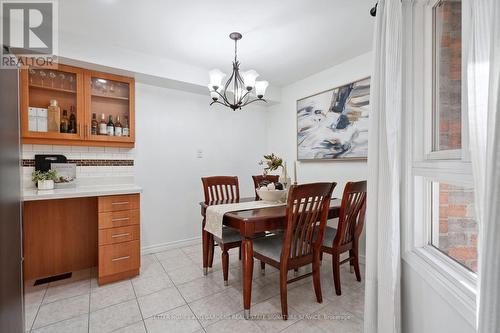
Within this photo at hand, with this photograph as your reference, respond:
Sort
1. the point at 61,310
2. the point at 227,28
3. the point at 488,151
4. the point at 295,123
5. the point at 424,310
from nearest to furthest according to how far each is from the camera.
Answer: the point at 488,151
the point at 424,310
the point at 61,310
the point at 227,28
the point at 295,123

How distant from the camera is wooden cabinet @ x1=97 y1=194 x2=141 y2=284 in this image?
2250mm

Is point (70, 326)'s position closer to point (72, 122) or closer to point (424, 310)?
point (72, 122)

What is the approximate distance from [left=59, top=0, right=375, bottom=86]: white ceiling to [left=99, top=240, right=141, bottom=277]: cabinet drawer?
2.09m

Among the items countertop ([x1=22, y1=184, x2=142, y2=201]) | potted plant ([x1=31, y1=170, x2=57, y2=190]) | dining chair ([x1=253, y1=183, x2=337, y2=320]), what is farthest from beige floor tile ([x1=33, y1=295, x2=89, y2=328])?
dining chair ([x1=253, y1=183, x2=337, y2=320])

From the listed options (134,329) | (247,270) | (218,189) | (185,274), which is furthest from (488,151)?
(185,274)

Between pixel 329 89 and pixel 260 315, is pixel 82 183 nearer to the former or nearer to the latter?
pixel 260 315

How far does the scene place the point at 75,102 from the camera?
8.14 feet

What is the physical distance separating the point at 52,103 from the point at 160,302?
220 cm

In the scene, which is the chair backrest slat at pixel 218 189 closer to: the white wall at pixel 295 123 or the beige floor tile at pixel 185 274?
the beige floor tile at pixel 185 274

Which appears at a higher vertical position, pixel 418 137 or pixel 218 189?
pixel 418 137

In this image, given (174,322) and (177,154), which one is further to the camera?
(177,154)

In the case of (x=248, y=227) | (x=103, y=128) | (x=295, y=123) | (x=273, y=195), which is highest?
(x=295, y=123)

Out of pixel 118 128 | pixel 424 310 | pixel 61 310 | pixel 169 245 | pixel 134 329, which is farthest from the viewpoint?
pixel 169 245

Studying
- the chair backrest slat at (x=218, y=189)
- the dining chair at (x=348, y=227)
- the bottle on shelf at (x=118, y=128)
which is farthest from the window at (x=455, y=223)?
the bottle on shelf at (x=118, y=128)
